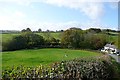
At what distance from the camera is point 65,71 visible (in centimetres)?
1070

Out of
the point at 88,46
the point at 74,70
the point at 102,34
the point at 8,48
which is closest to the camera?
the point at 74,70

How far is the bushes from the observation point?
373 inches

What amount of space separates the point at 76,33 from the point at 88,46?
4.52 metres

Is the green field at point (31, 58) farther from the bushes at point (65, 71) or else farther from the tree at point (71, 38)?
the tree at point (71, 38)

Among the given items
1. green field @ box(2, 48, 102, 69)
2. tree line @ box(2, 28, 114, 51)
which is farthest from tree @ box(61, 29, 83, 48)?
green field @ box(2, 48, 102, 69)

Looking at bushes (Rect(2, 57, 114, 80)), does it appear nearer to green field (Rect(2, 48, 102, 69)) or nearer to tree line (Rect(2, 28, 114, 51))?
green field (Rect(2, 48, 102, 69))

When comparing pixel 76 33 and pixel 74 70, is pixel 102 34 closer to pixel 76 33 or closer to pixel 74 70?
pixel 76 33

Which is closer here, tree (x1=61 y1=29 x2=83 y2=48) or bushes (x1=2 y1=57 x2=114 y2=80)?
bushes (x1=2 y1=57 x2=114 y2=80)

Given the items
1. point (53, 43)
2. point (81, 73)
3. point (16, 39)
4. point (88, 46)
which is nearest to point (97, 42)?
point (88, 46)

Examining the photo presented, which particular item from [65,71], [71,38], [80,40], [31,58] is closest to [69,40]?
[71,38]

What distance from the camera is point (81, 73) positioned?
11117 mm

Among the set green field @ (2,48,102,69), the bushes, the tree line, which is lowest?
green field @ (2,48,102,69)

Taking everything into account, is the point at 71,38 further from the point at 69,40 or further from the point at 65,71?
the point at 65,71

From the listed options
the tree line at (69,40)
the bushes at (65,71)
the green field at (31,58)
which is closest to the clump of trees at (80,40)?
the tree line at (69,40)
